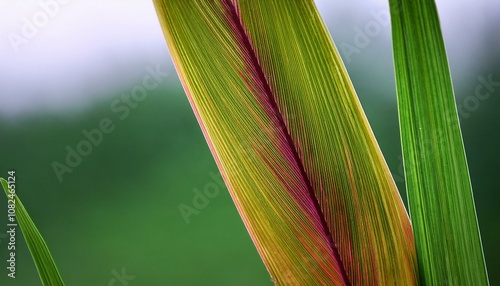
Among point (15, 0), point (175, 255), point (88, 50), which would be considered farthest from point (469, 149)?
point (15, 0)

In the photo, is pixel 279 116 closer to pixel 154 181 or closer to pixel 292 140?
pixel 292 140

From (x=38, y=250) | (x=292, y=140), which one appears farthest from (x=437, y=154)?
(x=38, y=250)

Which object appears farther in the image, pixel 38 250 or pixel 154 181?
pixel 154 181

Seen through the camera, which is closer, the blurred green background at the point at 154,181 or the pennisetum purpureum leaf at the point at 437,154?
the pennisetum purpureum leaf at the point at 437,154

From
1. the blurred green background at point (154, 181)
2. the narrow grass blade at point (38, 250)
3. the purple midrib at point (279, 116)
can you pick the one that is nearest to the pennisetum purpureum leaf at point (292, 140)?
the purple midrib at point (279, 116)

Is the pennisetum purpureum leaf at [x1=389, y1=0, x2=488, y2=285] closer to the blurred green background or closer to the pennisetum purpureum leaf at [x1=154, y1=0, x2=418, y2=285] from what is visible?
the pennisetum purpureum leaf at [x1=154, y1=0, x2=418, y2=285]

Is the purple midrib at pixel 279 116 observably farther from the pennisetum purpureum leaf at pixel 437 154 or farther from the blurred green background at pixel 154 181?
the blurred green background at pixel 154 181

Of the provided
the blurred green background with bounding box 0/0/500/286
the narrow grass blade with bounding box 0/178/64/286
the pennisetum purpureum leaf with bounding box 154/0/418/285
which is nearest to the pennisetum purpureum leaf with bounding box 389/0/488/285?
the pennisetum purpureum leaf with bounding box 154/0/418/285
